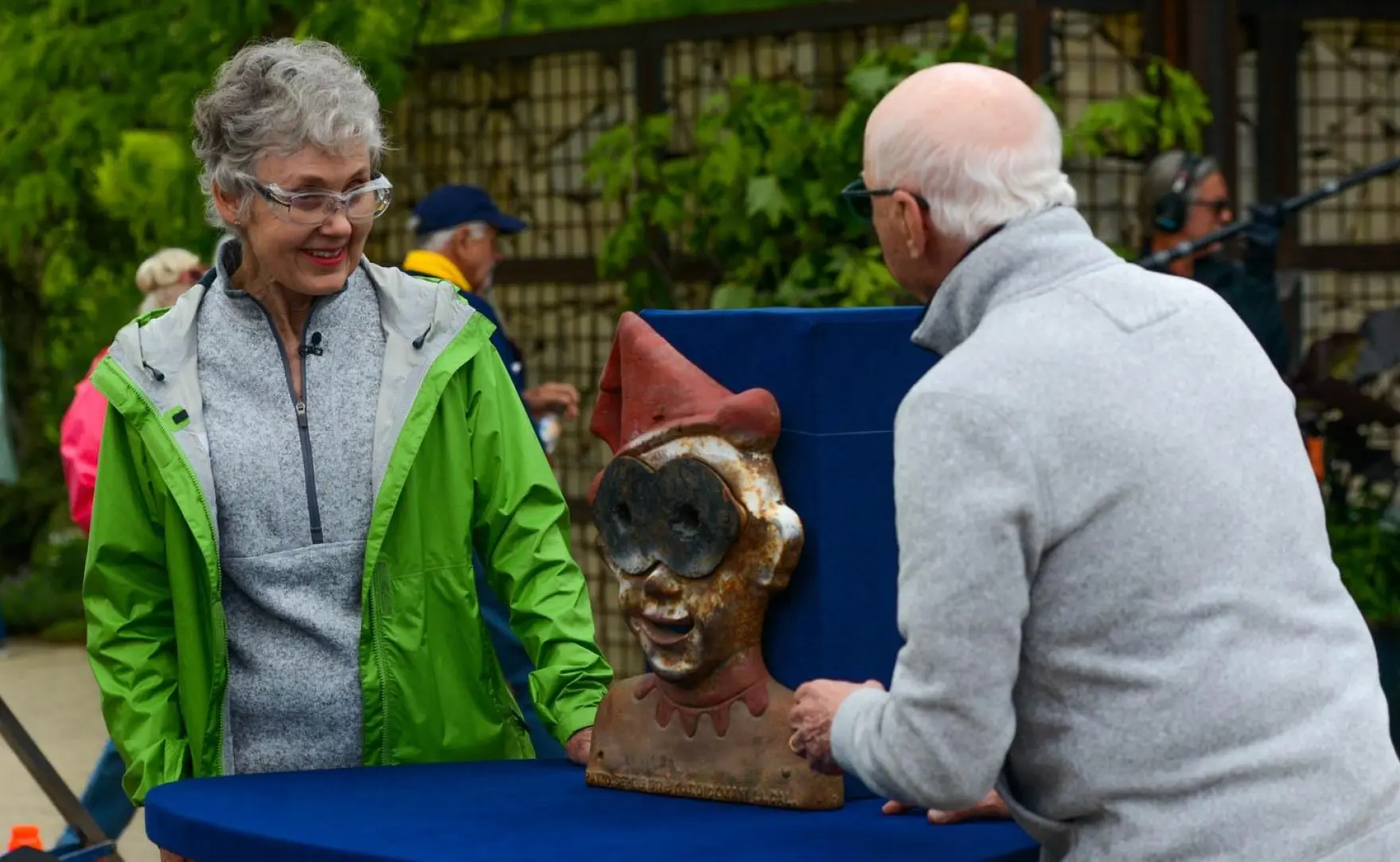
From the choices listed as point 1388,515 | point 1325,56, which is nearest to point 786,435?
point 1388,515

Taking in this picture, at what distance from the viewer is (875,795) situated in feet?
8.68

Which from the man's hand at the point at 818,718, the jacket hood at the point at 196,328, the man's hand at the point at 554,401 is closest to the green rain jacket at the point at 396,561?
the jacket hood at the point at 196,328

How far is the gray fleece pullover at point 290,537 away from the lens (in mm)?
2832

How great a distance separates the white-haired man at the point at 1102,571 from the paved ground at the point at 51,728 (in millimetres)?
4271

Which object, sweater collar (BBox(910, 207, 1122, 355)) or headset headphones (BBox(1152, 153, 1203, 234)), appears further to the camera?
headset headphones (BBox(1152, 153, 1203, 234))

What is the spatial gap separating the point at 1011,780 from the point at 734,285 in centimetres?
446

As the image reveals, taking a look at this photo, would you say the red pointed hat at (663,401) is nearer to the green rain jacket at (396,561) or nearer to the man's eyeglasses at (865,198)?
the green rain jacket at (396,561)

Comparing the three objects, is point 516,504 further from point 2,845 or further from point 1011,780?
point 2,845

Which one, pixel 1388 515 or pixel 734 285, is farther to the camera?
pixel 734 285

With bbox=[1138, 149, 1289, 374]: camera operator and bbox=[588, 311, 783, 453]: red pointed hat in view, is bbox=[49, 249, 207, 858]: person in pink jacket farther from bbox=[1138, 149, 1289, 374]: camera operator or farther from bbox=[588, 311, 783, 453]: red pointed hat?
bbox=[1138, 149, 1289, 374]: camera operator

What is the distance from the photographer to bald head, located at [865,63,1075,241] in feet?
7.09

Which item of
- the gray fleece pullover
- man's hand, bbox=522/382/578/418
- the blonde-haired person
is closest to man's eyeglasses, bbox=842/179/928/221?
the gray fleece pullover

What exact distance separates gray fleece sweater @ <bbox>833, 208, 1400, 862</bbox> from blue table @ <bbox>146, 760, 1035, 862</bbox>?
0.99 feet

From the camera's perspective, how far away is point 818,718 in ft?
7.65
